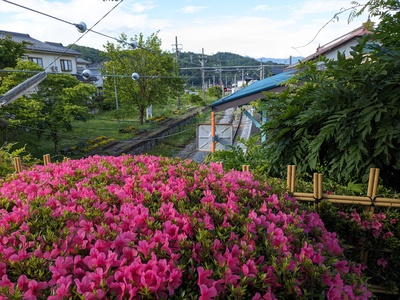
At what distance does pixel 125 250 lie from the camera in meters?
1.22

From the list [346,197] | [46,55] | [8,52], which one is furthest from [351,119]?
[46,55]

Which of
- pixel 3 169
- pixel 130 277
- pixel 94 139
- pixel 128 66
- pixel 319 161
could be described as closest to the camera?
pixel 130 277

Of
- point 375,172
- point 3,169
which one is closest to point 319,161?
point 375,172

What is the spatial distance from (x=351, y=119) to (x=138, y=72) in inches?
900

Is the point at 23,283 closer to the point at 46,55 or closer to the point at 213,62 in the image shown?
the point at 46,55

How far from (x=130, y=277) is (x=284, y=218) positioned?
0.91m

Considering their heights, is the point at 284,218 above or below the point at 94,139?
above

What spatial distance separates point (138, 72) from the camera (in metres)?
23.8

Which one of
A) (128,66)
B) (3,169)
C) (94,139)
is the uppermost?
(128,66)

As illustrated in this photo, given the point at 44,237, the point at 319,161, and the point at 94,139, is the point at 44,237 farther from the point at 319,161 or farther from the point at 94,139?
the point at 94,139

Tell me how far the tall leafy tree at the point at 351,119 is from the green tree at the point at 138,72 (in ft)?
70.2

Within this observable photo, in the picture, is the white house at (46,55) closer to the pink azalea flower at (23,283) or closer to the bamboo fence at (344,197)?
the bamboo fence at (344,197)

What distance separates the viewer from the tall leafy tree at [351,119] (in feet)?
8.04

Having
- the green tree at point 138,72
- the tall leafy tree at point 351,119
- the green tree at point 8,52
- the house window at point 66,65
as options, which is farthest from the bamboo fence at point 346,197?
the house window at point 66,65
